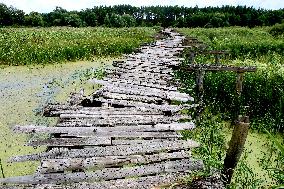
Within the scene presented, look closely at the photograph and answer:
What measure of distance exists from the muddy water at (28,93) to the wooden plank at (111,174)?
206cm

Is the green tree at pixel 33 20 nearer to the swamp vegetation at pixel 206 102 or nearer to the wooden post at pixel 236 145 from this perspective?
the swamp vegetation at pixel 206 102

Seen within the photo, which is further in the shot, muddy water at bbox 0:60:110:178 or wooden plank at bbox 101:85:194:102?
wooden plank at bbox 101:85:194:102

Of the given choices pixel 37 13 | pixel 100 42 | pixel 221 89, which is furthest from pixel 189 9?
pixel 221 89

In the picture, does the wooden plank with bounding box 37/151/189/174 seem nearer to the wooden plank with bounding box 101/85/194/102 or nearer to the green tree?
the wooden plank with bounding box 101/85/194/102

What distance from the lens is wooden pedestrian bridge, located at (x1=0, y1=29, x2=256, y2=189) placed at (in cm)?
372

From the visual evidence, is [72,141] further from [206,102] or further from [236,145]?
[206,102]

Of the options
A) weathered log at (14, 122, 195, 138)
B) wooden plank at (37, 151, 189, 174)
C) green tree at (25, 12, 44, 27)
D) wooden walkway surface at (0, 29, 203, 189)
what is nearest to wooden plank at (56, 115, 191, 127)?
wooden walkway surface at (0, 29, 203, 189)

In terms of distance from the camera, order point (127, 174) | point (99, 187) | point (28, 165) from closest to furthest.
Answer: point (99, 187) → point (127, 174) → point (28, 165)

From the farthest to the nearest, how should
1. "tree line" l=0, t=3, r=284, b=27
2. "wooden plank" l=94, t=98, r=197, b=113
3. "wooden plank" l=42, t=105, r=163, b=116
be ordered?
1. "tree line" l=0, t=3, r=284, b=27
2. "wooden plank" l=94, t=98, r=197, b=113
3. "wooden plank" l=42, t=105, r=163, b=116

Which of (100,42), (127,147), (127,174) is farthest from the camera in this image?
(100,42)

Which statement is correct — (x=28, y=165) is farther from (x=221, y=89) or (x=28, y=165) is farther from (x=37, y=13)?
(x=37, y=13)

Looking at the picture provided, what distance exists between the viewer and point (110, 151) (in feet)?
14.1

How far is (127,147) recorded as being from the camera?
4.41m

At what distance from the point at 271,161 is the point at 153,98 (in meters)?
2.23
